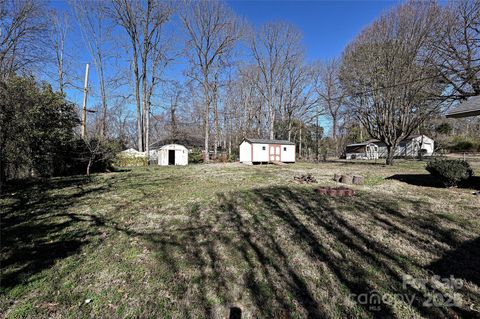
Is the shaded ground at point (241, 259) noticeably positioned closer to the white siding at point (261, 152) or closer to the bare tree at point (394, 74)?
the bare tree at point (394, 74)

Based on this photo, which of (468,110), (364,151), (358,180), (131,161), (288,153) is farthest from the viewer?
(364,151)

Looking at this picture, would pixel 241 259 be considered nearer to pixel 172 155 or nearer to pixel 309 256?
pixel 309 256

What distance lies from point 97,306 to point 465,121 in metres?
56.1

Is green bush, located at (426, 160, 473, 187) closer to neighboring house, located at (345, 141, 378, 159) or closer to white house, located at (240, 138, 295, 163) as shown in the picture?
white house, located at (240, 138, 295, 163)

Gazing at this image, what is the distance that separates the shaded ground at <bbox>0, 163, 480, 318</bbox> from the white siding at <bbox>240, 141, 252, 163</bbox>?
15126mm

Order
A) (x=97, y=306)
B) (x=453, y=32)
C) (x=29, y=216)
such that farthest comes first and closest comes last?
(x=453, y=32)
(x=29, y=216)
(x=97, y=306)

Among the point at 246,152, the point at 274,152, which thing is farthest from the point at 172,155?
the point at 274,152

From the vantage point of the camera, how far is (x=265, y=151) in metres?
21.3

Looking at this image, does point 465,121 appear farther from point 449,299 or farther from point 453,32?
point 449,299

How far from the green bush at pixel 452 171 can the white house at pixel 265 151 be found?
45.9 feet

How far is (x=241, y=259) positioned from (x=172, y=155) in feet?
66.9

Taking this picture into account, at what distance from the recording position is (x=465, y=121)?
3869cm

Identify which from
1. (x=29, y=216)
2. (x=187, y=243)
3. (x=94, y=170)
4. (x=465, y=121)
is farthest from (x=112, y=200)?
(x=465, y=121)

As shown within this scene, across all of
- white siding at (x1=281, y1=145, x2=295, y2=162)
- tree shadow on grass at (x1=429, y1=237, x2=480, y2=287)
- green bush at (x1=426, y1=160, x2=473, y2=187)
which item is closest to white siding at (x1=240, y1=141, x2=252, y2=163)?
white siding at (x1=281, y1=145, x2=295, y2=162)
